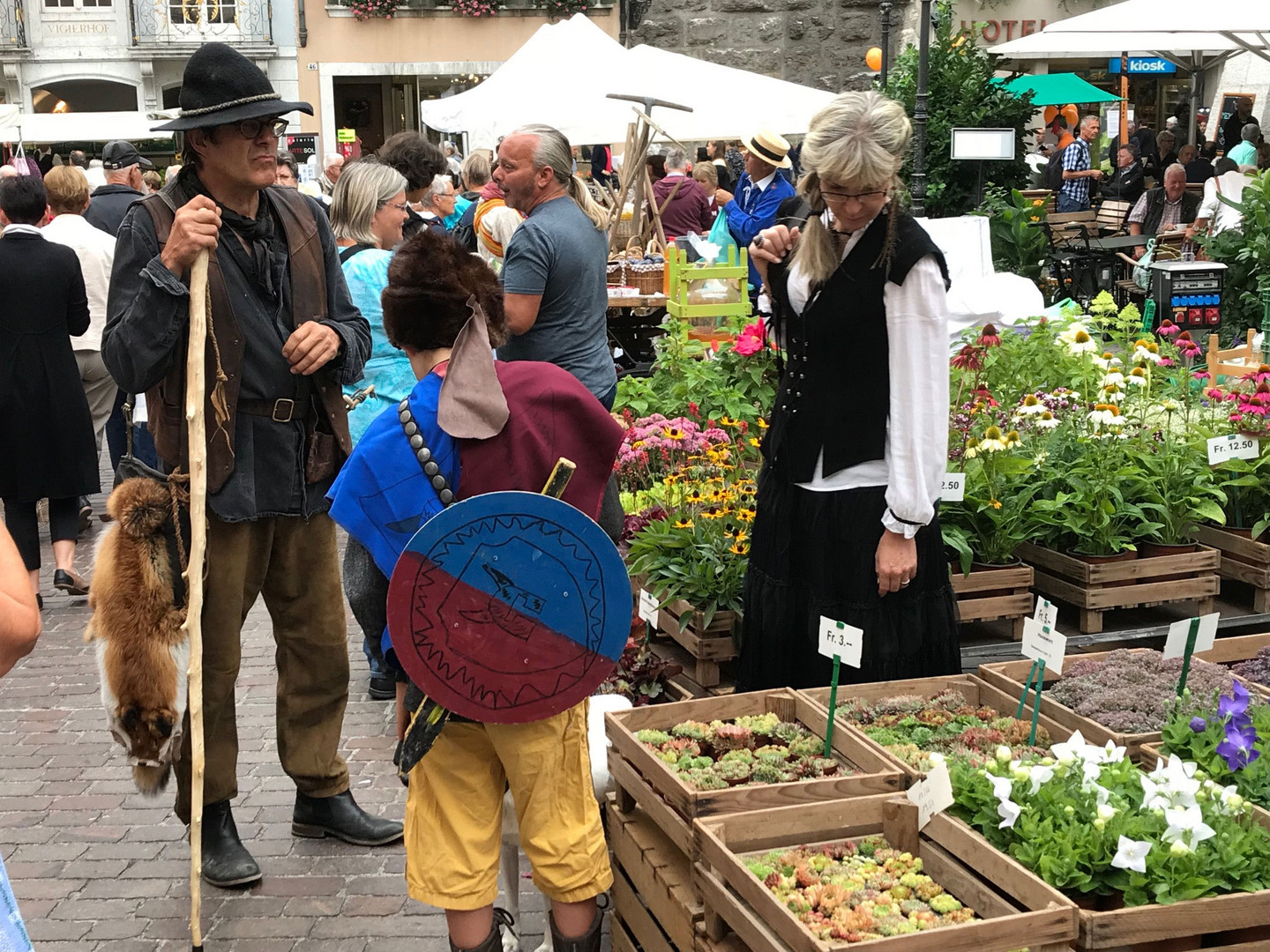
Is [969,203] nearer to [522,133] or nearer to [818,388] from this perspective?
[522,133]

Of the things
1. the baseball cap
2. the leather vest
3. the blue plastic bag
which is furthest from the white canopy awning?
the leather vest

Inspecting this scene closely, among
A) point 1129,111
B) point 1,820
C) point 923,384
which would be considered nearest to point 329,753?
point 1,820

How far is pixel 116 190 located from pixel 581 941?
8.08 m

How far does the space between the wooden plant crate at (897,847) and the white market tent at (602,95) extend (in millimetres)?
8860

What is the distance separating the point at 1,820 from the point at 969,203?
938 centimetres

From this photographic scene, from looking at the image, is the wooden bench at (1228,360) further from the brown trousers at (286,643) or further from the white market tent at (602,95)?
the white market tent at (602,95)

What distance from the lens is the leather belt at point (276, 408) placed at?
3.62m

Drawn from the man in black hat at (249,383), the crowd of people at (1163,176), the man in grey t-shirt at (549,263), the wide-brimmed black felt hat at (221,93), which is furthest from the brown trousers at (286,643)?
the crowd of people at (1163,176)

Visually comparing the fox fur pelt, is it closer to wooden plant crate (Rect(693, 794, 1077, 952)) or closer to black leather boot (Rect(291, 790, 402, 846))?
black leather boot (Rect(291, 790, 402, 846))

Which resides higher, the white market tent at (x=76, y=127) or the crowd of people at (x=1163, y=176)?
the white market tent at (x=76, y=127)

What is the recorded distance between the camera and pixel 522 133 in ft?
15.9

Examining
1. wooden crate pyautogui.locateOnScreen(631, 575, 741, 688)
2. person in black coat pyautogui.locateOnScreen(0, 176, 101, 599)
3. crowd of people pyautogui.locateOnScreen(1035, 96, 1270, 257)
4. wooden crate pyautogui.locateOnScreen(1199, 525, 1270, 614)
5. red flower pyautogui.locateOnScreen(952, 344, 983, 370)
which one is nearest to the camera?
wooden crate pyautogui.locateOnScreen(631, 575, 741, 688)

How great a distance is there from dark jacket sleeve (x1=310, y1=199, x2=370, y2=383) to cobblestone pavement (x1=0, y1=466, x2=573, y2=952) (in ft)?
4.61

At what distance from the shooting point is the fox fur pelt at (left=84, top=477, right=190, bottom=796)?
11.3 ft
